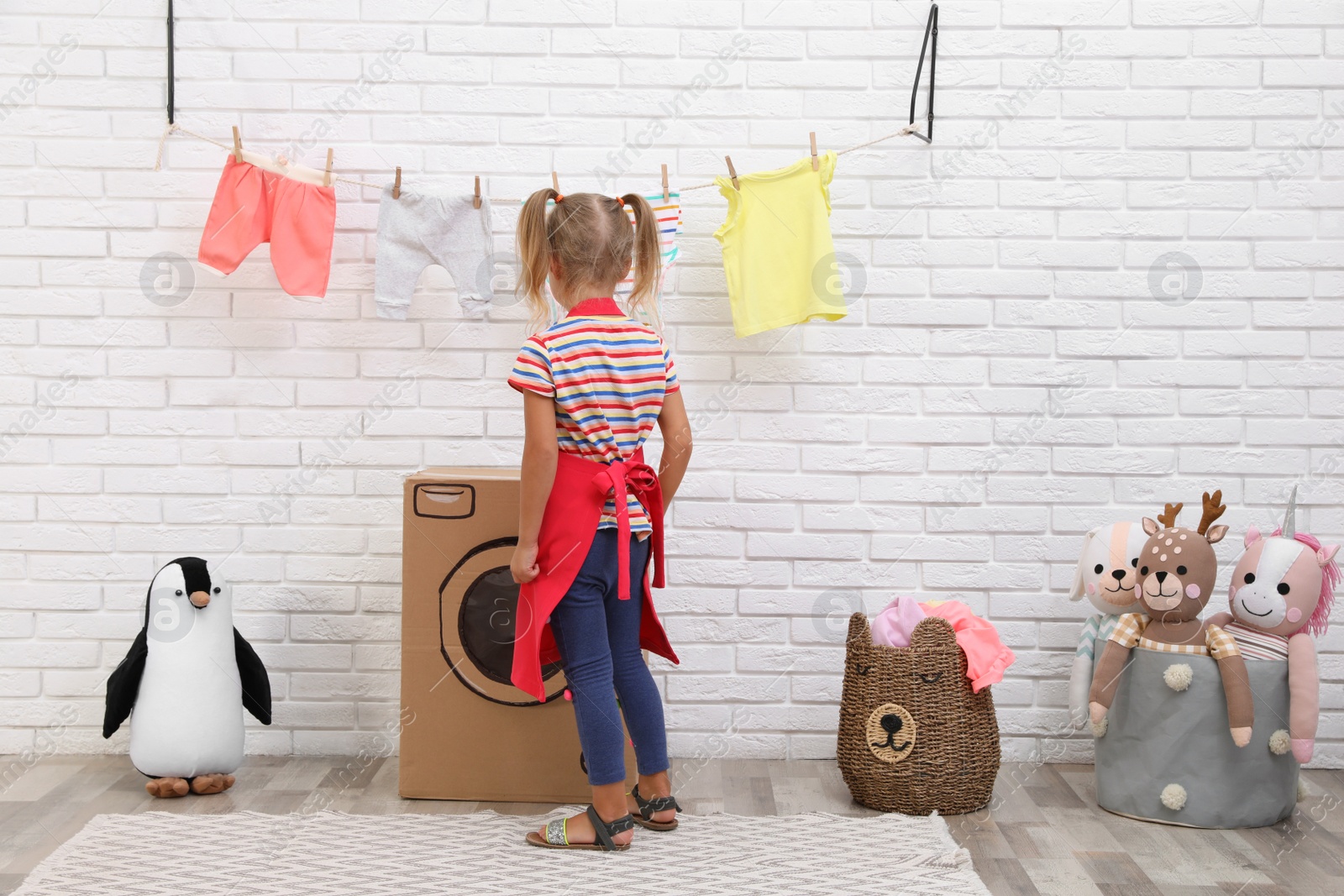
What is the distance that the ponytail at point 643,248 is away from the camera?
2127mm

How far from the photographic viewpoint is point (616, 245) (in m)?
2.03

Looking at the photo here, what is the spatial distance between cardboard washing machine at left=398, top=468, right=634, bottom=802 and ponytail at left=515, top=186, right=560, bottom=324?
452mm

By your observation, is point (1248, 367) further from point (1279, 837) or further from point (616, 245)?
point (616, 245)

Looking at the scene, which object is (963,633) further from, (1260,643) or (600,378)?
(600,378)

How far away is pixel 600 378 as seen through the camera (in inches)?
78.6

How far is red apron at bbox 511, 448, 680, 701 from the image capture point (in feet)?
6.62

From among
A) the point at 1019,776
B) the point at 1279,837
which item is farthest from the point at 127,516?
the point at 1279,837

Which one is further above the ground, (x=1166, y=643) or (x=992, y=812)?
(x=1166, y=643)


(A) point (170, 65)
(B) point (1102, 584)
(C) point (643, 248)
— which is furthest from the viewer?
(A) point (170, 65)

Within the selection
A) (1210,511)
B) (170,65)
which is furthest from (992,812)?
(170,65)

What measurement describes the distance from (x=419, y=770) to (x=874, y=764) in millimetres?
950

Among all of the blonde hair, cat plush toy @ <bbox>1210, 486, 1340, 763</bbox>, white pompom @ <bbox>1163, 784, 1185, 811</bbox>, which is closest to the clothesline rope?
the blonde hair

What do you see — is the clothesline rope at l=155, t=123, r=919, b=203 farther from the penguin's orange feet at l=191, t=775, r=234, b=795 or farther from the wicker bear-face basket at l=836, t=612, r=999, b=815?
A: the penguin's orange feet at l=191, t=775, r=234, b=795

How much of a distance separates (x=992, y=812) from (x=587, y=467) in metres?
1.13
